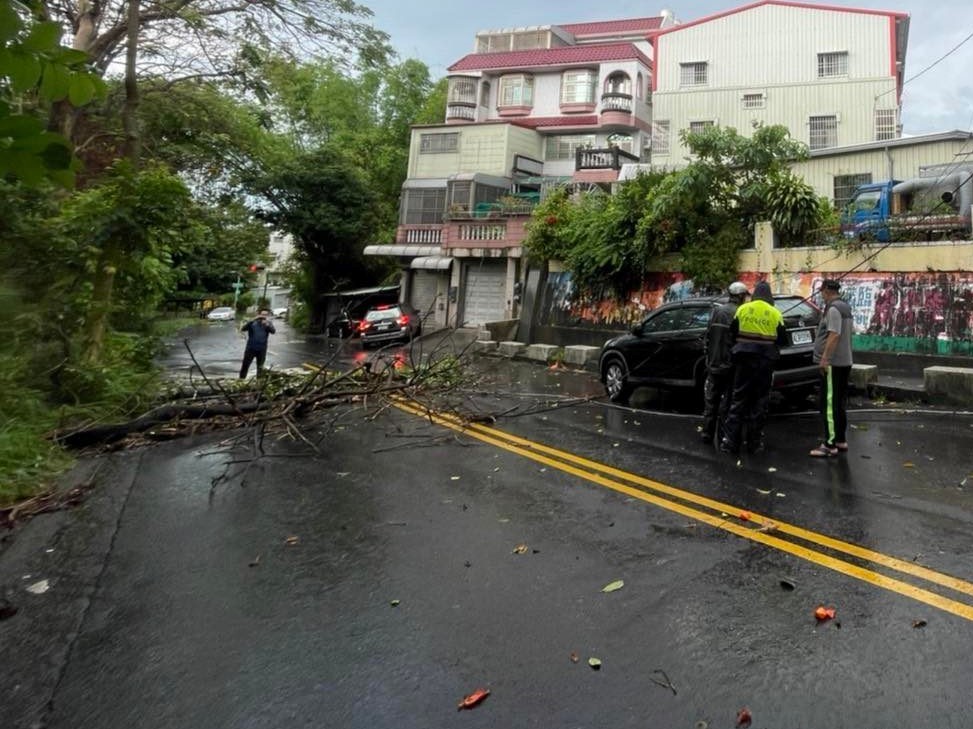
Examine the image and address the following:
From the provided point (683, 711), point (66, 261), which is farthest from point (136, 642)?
point (66, 261)

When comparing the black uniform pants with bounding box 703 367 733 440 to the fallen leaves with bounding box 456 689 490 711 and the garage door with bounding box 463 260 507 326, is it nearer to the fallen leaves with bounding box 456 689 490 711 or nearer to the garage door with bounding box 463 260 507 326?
the fallen leaves with bounding box 456 689 490 711

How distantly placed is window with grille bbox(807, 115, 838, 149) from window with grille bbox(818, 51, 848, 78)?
1.78 metres

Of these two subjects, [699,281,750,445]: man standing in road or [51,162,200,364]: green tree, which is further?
[51,162,200,364]: green tree

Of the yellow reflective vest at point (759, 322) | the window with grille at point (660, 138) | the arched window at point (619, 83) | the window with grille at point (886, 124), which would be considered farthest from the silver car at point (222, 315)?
the yellow reflective vest at point (759, 322)

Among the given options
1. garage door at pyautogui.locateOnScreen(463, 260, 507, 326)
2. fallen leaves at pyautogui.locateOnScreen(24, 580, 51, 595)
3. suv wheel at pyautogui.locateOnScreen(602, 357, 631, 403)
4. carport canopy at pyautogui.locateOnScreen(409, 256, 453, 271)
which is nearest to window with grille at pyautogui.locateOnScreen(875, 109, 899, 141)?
garage door at pyautogui.locateOnScreen(463, 260, 507, 326)

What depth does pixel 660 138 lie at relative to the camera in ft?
93.0

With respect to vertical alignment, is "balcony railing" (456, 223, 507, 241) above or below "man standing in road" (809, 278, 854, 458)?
above

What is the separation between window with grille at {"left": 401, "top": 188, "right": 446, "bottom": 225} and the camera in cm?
3209

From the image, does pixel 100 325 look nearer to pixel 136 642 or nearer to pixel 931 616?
pixel 136 642

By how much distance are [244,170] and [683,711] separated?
21188mm

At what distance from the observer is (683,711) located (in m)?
2.51

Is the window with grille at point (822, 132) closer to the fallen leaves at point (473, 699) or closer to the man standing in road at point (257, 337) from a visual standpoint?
the man standing in road at point (257, 337)

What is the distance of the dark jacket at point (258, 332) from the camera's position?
1318cm

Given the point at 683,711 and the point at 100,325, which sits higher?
the point at 100,325
